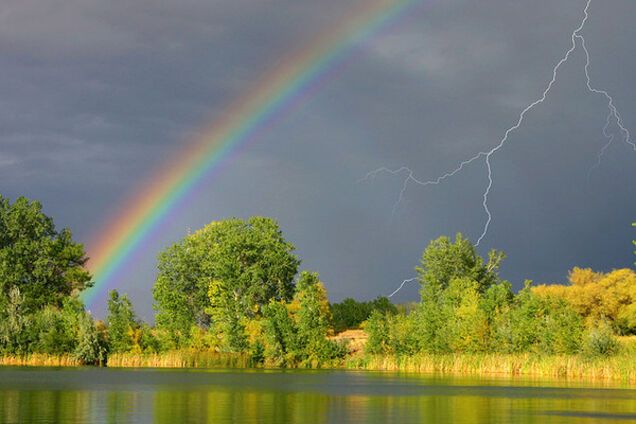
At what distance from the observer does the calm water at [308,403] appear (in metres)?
31.5

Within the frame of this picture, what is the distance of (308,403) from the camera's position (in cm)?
3947

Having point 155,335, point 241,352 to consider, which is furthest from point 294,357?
point 155,335

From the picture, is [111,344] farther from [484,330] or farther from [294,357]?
[484,330]

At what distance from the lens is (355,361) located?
4001 inches

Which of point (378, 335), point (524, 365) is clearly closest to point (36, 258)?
point (378, 335)

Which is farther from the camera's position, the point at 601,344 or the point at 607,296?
the point at 607,296

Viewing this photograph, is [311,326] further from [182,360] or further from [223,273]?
[223,273]

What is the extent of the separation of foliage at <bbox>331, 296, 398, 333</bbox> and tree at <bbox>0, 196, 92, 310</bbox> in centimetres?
4612

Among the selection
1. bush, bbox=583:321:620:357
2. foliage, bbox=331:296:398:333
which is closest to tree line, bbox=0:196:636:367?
bush, bbox=583:321:620:357

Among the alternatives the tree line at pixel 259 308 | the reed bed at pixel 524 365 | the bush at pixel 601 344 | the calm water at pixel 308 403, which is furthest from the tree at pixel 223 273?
the calm water at pixel 308 403

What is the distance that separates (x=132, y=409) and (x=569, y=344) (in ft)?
175

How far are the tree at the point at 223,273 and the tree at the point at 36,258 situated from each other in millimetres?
15751

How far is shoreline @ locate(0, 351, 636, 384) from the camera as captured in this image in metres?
70.1

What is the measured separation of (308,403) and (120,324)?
240 ft
